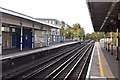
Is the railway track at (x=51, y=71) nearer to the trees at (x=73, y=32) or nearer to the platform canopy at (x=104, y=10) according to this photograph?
the platform canopy at (x=104, y=10)

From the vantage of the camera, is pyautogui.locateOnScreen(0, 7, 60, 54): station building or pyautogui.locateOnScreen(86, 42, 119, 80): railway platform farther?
pyautogui.locateOnScreen(0, 7, 60, 54): station building

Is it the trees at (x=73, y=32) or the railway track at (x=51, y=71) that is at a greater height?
the trees at (x=73, y=32)

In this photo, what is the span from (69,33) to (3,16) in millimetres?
76994

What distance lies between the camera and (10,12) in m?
26.4

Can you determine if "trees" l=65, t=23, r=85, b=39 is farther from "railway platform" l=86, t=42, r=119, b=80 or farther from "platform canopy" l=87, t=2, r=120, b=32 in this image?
"railway platform" l=86, t=42, r=119, b=80

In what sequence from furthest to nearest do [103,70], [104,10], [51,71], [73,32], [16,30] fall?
[73,32] → [16,30] → [104,10] → [51,71] → [103,70]

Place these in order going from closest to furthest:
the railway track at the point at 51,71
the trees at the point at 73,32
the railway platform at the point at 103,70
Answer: the railway platform at the point at 103,70 < the railway track at the point at 51,71 < the trees at the point at 73,32

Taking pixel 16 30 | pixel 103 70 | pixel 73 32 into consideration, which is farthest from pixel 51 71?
pixel 73 32

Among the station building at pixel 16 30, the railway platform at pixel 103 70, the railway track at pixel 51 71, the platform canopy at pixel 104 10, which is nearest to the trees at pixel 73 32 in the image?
the station building at pixel 16 30

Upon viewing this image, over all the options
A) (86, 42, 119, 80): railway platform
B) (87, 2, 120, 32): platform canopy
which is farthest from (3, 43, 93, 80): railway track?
(87, 2, 120, 32): platform canopy

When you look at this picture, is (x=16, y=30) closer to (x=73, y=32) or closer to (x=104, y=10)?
(x=104, y=10)

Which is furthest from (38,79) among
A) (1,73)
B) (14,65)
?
(14,65)

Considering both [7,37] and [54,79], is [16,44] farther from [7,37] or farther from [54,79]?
[54,79]

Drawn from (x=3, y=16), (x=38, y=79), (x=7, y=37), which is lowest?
(x=38, y=79)
